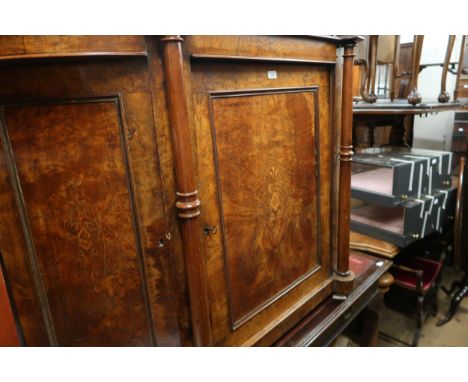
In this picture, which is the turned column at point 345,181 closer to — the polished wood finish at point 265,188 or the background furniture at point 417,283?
the polished wood finish at point 265,188

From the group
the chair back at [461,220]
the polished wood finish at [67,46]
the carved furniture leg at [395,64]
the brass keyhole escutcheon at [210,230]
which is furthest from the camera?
the carved furniture leg at [395,64]

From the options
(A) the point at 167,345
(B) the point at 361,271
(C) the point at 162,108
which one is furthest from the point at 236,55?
(B) the point at 361,271

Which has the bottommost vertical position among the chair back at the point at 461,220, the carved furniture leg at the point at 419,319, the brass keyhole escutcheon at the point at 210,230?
the carved furniture leg at the point at 419,319

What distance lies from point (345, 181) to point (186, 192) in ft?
2.18

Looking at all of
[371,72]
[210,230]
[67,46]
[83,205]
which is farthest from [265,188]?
[371,72]

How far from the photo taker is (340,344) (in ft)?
4.94

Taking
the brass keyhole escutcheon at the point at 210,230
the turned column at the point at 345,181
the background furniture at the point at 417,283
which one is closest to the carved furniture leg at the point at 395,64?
the background furniture at the point at 417,283

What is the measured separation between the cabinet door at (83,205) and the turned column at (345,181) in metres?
0.68

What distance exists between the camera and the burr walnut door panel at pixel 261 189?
783 mm

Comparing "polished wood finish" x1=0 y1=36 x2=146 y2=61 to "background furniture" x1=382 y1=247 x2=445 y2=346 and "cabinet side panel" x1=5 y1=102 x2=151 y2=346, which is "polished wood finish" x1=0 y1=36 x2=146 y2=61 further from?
"background furniture" x1=382 y1=247 x2=445 y2=346

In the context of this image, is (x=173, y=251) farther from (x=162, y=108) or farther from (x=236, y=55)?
(x=236, y=55)

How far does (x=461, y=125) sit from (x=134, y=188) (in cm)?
357

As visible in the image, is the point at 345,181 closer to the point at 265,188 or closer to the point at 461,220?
the point at 265,188

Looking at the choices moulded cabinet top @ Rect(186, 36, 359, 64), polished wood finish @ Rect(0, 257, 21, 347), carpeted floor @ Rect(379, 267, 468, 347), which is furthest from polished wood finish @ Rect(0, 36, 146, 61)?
carpeted floor @ Rect(379, 267, 468, 347)
